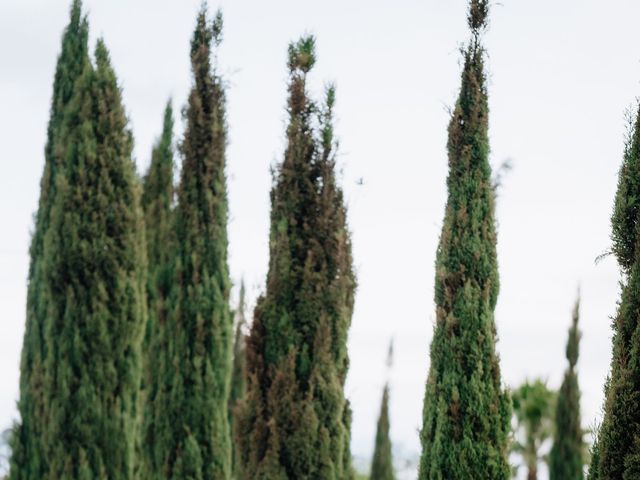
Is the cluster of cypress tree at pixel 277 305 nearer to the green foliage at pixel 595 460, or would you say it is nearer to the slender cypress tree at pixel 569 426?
the green foliage at pixel 595 460

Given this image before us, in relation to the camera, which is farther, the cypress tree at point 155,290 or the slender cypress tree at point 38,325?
the cypress tree at point 155,290

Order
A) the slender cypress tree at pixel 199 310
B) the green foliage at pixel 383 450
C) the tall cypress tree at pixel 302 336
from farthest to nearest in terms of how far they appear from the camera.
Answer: the green foliage at pixel 383 450, the slender cypress tree at pixel 199 310, the tall cypress tree at pixel 302 336

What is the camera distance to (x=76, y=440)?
1134 cm

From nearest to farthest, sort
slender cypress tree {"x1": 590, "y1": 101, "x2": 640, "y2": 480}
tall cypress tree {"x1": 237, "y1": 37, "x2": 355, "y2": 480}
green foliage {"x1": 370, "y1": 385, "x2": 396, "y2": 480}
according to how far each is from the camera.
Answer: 1. slender cypress tree {"x1": 590, "y1": 101, "x2": 640, "y2": 480}
2. tall cypress tree {"x1": 237, "y1": 37, "x2": 355, "y2": 480}
3. green foliage {"x1": 370, "y1": 385, "x2": 396, "y2": 480}

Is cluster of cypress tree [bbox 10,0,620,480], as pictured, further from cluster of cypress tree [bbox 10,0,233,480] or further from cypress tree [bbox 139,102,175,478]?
cypress tree [bbox 139,102,175,478]

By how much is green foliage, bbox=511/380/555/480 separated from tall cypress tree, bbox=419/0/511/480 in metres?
14.7

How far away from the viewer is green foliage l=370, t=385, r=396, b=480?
91.6ft

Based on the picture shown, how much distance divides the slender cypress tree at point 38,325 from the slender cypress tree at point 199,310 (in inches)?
96.9

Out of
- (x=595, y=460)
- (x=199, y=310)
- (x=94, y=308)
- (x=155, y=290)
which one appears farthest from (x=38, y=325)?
(x=595, y=460)

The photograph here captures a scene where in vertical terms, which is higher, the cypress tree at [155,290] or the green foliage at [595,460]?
the cypress tree at [155,290]

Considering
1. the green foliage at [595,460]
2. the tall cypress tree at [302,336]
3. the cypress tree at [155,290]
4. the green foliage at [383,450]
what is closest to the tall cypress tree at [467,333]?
the tall cypress tree at [302,336]

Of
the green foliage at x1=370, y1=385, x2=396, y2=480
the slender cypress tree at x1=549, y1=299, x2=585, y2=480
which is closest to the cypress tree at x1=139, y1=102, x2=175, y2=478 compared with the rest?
the slender cypress tree at x1=549, y1=299, x2=585, y2=480

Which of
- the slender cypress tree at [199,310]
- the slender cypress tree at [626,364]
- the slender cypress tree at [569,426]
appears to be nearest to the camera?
the slender cypress tree at [626,364]

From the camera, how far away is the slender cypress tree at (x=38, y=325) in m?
11.5
